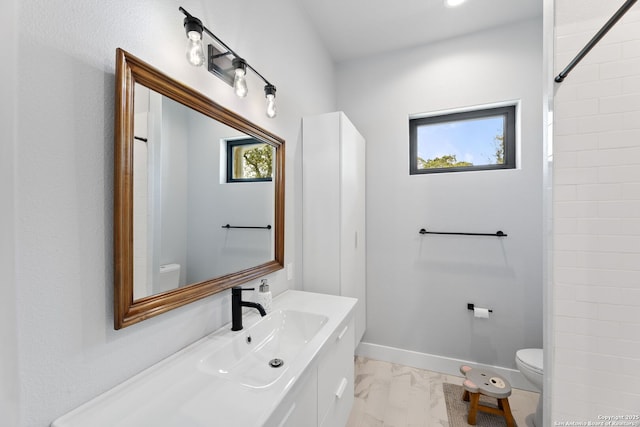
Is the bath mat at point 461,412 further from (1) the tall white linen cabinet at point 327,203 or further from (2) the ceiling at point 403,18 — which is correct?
(2) the ceiling at point 403,18

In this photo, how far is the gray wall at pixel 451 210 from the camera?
79.4 inches

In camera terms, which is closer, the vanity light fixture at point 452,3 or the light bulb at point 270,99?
the light bulb at point 270,99

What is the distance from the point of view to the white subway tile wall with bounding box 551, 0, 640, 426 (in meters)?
1.08

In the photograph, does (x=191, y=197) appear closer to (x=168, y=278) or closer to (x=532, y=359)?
(x=168, y=278)

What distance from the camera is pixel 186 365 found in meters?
0.89

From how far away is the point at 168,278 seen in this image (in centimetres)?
96

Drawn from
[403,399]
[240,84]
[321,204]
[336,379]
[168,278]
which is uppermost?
[240,84]

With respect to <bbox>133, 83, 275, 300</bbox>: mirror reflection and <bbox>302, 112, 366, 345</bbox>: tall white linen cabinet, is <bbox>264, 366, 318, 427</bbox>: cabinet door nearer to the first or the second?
<bbox>133, 83, 275, 300</bbox>: mirror reflection

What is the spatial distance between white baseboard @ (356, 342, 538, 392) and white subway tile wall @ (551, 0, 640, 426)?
104cm

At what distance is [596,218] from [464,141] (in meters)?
1.35

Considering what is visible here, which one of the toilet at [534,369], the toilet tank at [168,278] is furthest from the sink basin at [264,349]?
the toilet at [534,369]

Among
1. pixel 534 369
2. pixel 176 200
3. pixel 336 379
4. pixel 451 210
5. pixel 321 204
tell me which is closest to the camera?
pixel 176 200

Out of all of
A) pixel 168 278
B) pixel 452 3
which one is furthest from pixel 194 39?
pixel 452 3

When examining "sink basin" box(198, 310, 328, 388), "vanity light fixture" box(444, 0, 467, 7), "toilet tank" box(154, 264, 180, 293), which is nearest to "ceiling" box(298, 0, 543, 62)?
"vanity light fixture" box(444, 0, 467, 7)
